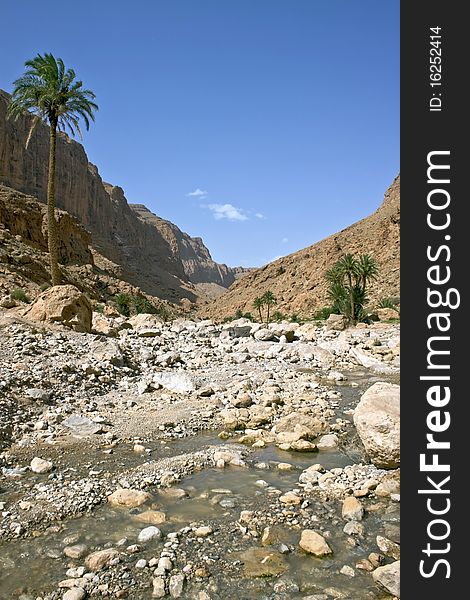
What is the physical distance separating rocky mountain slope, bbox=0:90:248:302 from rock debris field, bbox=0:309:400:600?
73117mm

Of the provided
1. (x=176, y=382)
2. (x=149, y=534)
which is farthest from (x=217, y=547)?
(x=176, y=382)

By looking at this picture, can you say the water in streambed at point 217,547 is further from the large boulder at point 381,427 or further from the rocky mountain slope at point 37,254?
the rocky mountain slope at point 37,254

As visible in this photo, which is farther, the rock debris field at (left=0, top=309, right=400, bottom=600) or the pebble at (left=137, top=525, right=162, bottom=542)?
the pebble at (left=137, top=525, right=162, bottom=542)

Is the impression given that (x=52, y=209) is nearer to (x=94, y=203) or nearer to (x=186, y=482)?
(x=186, y=482)

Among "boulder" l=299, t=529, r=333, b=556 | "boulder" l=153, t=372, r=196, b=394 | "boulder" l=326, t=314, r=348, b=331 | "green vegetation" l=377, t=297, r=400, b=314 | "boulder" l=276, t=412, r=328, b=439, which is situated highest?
"green vegetation" l=377, t=297, r=400, b=314

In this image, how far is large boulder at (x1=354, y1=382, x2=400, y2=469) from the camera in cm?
616

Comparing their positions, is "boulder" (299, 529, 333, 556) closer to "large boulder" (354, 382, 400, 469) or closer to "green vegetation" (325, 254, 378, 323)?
"large boulder" (354, 382, 400, 469)

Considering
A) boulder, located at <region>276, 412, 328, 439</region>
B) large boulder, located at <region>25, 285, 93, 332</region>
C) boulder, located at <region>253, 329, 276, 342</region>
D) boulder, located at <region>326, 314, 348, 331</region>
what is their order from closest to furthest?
1. boulder, located at <region>276, 412, 328, 439</region>
2. large boulder, located at <region>25, 285, 93, 332</region>
3. boulder, located at <region>253, 329, 276, 342</region>
4. boulder, located at <region>326, 314, 348, 331</region>

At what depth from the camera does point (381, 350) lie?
705 inches

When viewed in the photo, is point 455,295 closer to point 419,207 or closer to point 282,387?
point 419,207

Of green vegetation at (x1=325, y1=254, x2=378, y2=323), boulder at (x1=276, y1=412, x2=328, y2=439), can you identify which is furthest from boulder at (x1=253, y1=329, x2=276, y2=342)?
green vegetation at (x1=325, y1=254, x2=378, y2=323)

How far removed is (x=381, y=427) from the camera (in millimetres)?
6234

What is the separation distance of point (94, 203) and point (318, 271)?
81.4 metres

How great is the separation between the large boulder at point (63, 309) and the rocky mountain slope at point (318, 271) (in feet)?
139
